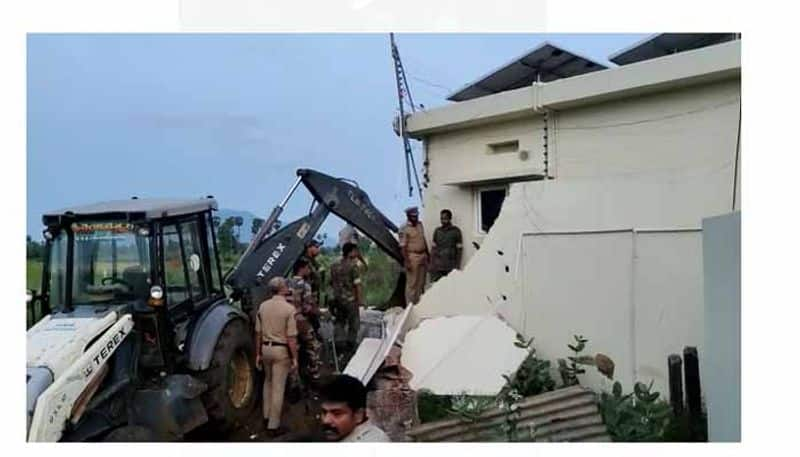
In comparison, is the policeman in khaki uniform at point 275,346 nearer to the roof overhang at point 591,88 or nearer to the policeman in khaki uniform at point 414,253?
the policeman in khaki uniform at point 414,253

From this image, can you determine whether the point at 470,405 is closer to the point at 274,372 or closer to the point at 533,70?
the point at 274,372

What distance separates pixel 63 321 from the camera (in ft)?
11.0

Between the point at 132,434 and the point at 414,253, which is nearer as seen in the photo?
the point at 132,434

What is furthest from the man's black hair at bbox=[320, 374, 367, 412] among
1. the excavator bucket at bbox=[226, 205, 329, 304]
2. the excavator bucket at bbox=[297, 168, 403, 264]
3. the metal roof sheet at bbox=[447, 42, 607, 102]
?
the metal roof sheet at bbox=[447, 42, 607, 102]

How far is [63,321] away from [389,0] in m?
2.17

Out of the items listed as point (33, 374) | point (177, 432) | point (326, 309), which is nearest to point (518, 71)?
point (326, 309)

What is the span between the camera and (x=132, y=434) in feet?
11.3

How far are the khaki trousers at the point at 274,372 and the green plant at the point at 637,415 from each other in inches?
62.6

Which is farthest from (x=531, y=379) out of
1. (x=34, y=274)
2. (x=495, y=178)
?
(x=34, y=274)

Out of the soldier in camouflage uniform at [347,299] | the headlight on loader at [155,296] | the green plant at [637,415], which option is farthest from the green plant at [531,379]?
the headlight on loader at [155,296]

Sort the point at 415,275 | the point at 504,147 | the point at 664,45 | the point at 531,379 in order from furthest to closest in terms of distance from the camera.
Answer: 1. the point at 504,147
2. the point at 415,275
3. the point at 531,379
4. the point at 664,45

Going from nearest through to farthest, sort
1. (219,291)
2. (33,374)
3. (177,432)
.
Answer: (33,374), (177,432), (219,291)

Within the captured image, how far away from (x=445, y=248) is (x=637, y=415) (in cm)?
127

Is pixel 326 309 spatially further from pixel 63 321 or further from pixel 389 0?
pixel 389 0
